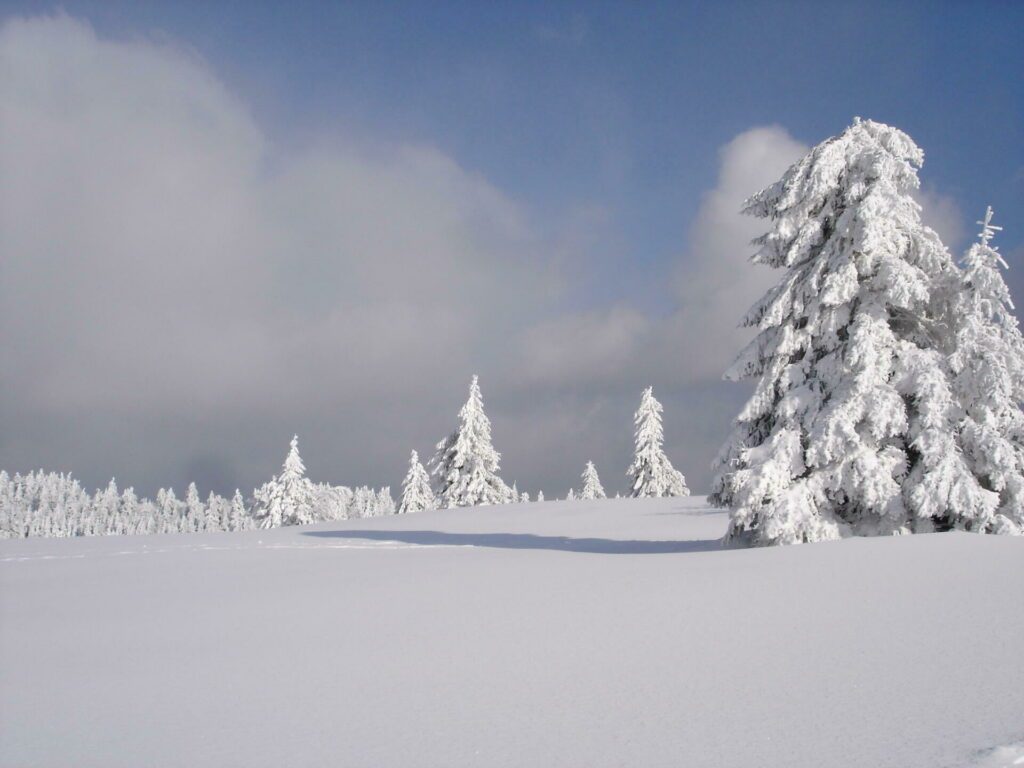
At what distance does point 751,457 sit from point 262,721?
1039 centimetres

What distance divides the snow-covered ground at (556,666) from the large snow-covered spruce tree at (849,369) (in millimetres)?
1880

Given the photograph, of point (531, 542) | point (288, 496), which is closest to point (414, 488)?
point (288, 496)

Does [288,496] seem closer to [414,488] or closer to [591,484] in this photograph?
[414,488]

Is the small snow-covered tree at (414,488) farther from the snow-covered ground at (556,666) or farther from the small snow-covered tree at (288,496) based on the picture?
the snow-covered ground at (556,666)

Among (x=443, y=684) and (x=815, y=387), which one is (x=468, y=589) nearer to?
(x=443, y=684)

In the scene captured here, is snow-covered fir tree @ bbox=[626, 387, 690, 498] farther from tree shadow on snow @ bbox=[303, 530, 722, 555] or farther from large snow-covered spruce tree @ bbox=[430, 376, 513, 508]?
tree shadow on snow @ bbox=[303, 530, 722, 555]

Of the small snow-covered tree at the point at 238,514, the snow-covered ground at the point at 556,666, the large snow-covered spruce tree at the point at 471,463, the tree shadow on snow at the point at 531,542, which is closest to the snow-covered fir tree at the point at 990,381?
the snow-covered ground at the point at 556,666

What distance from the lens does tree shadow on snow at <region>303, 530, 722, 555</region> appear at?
1555 cm

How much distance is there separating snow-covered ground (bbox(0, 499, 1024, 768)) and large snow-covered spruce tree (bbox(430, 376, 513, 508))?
37265 mm

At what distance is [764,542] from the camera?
12625 mm

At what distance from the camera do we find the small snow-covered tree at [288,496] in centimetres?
5306

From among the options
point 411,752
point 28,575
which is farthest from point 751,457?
point 28,575

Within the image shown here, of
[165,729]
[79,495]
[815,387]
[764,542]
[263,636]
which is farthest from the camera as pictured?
[79,495]

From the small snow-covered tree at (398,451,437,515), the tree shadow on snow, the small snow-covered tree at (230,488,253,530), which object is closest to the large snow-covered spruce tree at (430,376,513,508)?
the small snow-covered tree at (398,451,437,515)
